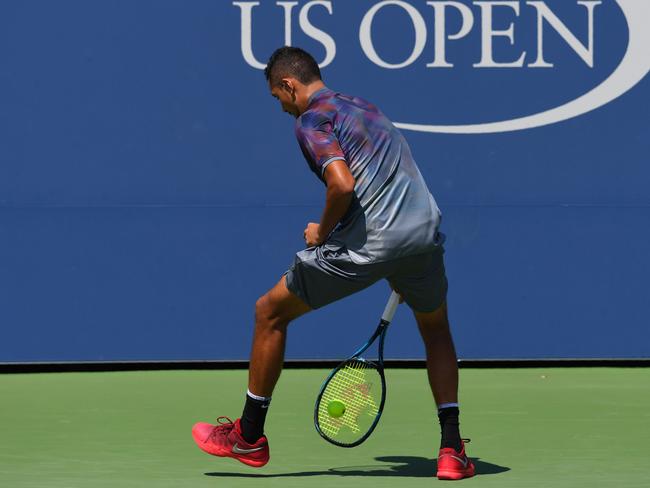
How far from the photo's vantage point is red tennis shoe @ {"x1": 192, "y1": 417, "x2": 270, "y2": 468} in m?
5.68

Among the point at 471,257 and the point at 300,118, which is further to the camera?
the point at 471,257

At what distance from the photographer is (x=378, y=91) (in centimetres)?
888

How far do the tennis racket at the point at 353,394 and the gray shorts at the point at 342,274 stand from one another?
7.8 inches

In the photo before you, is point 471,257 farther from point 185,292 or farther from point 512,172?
point 185,292

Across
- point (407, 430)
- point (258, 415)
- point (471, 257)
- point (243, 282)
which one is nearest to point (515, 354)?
point (471, 257)

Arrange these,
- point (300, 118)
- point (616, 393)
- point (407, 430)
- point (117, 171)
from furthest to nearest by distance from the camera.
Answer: point (117, 171) < point (616, 393) < point (407, 430) < point (300, 118)

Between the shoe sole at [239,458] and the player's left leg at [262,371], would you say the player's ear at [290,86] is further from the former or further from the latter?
the shoe sole at [239,458]

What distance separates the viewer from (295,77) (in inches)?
228

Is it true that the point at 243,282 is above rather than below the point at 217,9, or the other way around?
below

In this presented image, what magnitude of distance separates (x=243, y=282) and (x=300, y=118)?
3.35 metres

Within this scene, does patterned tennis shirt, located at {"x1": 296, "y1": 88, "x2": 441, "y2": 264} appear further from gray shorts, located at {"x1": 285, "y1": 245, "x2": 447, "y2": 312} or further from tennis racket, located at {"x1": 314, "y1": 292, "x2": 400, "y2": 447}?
tennis racket, located at {"x1": 314, "y1": 292, "x2": 400, "y2": 447}

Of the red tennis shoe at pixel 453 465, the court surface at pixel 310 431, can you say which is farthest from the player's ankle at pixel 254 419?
the red tennis shoe at pixel 453 465

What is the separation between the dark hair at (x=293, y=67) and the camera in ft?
19.0

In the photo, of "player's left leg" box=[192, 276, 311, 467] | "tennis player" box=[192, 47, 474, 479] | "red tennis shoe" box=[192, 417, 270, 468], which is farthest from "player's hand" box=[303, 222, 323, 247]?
"red tennis shoe" box=[192, 417, 270, 468]
